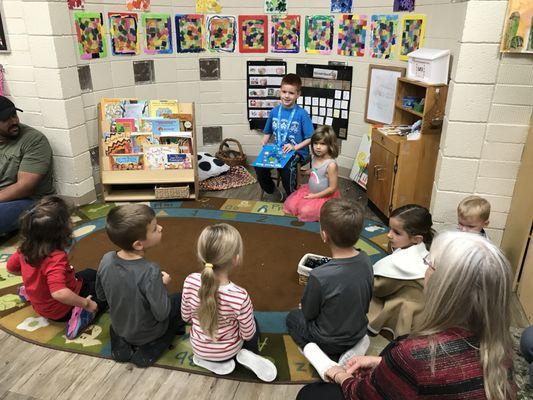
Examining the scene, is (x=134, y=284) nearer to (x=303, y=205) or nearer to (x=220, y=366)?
(x=220, y=366)

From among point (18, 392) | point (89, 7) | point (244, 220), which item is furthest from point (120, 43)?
point (18, 392)

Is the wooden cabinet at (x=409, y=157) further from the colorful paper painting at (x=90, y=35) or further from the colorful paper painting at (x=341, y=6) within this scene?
the colorful paper painting at (x=90, y=35)

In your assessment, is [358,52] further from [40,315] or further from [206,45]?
[40,315]

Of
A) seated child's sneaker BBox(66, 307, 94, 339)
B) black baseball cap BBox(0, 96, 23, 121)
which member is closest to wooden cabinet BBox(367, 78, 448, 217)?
seated child's sneaker BBox(66, 307, 94, 339)

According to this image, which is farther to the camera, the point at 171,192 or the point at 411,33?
the point at 171,192

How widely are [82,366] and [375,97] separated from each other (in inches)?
132

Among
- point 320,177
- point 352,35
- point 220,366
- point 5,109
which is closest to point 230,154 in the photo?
point 320,177

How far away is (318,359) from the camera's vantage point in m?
1.94

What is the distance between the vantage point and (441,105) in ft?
10.5

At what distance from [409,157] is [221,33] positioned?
94.9 inches

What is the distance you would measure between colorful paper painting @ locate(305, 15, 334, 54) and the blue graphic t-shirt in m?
0.87

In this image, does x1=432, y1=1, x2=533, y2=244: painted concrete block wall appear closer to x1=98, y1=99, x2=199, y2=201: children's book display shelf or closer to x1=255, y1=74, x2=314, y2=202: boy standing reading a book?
x1=255, y1=74, x2=314, y2=202: boy standing reading a book

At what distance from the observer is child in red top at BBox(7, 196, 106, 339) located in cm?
211

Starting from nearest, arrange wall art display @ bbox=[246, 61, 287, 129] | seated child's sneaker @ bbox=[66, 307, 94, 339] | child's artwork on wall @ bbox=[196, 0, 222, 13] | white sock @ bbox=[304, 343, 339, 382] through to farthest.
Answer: white sock @ bbox=[304, 343, 339, 382], seated child's sneaker @ bbox=[66, 307, 94, 339], child's artwork on wall @ bbox=[196, 0, 222, 13], wall art display @ bbox=[246, 61, 287, 129]
